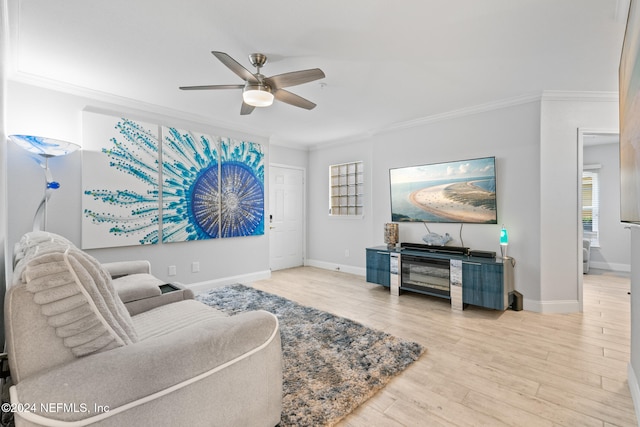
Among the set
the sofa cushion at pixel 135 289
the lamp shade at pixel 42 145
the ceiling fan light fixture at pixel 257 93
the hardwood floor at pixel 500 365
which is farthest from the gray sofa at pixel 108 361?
the lamp shade at pixel 42 145

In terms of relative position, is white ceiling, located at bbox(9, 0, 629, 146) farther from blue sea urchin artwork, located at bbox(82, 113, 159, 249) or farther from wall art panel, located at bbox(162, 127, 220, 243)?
wall art panel, located at bbox(162, 127, 220, 243)

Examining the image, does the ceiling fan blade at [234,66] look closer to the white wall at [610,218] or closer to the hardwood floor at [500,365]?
the hardwood floor at [500,365]

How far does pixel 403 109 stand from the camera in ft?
12.3

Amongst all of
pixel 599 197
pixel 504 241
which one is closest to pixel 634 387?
pixel 504 241

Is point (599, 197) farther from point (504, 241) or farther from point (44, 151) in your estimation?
point (44, 151)

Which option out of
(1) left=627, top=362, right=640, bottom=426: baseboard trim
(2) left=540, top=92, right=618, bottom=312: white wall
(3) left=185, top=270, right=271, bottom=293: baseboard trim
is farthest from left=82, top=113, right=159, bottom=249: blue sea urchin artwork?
(2) left=540, top=92, right=618, bottom=312: white wall

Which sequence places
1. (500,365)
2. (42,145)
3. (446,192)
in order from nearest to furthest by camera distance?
(500,365) < (42,145) < (446,192)

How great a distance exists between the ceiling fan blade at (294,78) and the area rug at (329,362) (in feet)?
7.08

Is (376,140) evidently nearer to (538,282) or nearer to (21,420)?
(538,282)

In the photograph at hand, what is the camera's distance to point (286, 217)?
18.8 feet

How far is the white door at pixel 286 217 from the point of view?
5.53 m

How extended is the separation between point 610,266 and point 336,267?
508 centimetres

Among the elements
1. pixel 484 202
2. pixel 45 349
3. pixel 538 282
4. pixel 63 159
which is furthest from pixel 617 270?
pixel 63 159

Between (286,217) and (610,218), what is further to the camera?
(286,217)
